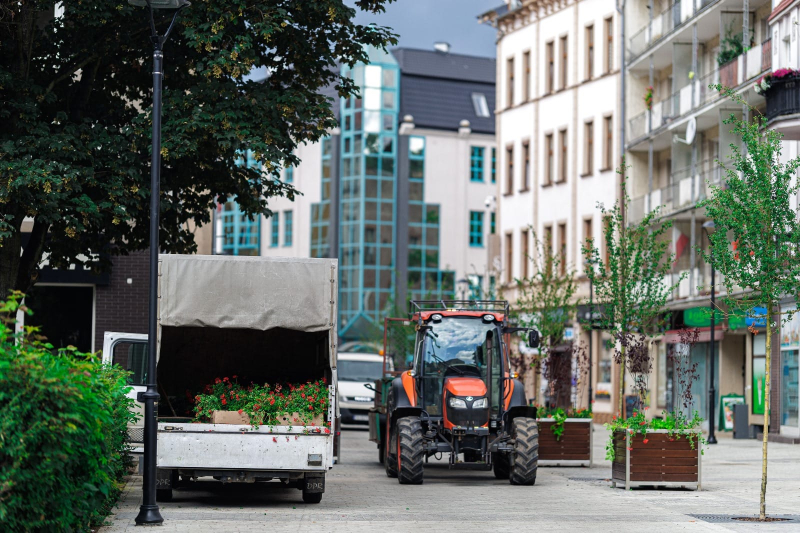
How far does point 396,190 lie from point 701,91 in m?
45.2

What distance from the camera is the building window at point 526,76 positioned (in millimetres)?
59469

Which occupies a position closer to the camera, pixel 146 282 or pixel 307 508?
pixel 307 508

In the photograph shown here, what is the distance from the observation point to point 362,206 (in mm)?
87375

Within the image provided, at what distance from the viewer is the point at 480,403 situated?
20188 millimetres

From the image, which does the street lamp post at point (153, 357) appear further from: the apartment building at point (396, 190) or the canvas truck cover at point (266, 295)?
the apartment building at point (396, 190)

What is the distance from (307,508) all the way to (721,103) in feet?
94.6

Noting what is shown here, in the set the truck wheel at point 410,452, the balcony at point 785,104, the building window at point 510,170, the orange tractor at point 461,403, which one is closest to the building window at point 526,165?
the building window at point 510,170

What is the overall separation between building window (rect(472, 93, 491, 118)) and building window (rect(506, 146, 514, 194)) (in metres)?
31.5

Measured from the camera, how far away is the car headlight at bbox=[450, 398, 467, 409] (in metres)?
20.2

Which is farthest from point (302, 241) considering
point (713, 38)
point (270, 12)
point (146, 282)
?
point (270, 12)

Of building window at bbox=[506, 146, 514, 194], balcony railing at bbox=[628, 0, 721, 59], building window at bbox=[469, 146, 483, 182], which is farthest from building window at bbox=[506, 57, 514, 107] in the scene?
building window at bbox=[469, 146, 483, 182]

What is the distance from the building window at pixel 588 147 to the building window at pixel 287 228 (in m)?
39.7

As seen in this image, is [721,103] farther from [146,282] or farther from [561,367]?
[146,282]

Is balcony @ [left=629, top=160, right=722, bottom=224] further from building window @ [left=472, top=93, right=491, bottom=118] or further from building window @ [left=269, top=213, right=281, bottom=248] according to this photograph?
building window @ [left=269, top=213, right=281, bottom=248]
